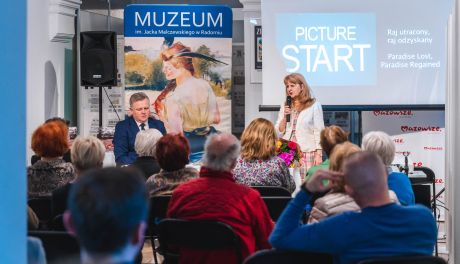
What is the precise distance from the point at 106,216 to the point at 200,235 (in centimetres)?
196

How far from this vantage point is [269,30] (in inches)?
320

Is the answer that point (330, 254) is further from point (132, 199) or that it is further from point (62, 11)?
point (62, 11)

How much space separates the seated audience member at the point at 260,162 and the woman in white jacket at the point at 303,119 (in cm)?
211

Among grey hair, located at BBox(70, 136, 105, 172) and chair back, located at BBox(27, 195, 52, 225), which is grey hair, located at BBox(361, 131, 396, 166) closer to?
grey hair, located at BBox(70, 136, 105, 172)

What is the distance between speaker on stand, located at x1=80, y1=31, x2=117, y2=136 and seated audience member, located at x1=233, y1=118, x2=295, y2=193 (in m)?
4.07

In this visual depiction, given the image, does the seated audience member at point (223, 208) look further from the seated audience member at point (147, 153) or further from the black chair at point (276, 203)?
the seated audience member at point (147, 153)

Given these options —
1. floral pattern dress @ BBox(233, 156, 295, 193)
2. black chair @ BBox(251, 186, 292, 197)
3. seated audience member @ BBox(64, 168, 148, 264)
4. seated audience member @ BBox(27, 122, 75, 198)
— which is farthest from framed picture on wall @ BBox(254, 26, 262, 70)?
seated audience member @ BBox(64, 168, 148, 264)

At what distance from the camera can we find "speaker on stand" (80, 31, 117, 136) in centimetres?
895

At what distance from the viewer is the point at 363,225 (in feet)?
9.23

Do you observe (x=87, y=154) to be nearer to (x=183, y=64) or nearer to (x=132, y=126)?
(x=132, y=126)

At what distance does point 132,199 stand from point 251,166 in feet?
11.7

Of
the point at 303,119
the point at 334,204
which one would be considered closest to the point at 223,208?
the point at 334,204

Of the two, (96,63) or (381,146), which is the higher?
(96,63)

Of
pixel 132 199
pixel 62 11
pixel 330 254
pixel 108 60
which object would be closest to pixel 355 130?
pixel 108 60
